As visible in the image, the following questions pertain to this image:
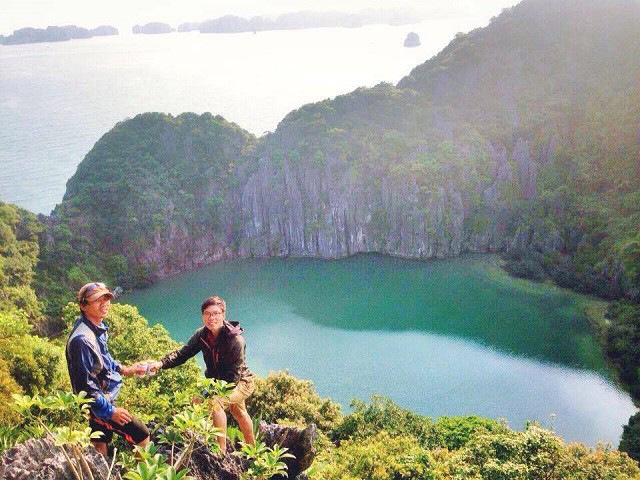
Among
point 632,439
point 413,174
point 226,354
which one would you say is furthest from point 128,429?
point 413,174

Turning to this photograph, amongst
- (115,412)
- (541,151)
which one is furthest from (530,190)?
(115,412)

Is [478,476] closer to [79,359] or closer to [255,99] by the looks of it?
[79,359]

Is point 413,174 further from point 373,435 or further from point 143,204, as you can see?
point 373,435

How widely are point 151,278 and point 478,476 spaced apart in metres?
31.9

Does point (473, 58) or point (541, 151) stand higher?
point (473, 58)

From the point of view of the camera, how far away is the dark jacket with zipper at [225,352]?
434cm

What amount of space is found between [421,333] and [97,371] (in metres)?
24.9

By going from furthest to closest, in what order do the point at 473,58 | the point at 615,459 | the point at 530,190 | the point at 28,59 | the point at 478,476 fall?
the point at 28,59, the point at 473,58, the point at 530,190, the point at 615,459, the point at 478,476

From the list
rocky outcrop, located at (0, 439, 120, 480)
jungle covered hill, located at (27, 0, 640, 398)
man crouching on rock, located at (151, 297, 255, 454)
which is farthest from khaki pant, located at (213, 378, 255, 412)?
jungle covered hill, located at (27, 0, 640, 398)

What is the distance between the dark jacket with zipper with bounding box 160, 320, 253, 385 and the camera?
171 inches

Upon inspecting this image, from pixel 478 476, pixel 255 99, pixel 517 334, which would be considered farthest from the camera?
pixel 255 99

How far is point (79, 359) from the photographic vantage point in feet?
12.3

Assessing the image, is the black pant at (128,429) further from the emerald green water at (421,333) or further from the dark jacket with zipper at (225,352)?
the emerald green water at (421,333)

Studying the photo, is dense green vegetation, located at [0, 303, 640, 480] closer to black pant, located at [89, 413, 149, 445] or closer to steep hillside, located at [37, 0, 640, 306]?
black pant, located at [89, 413, 149, 445]
